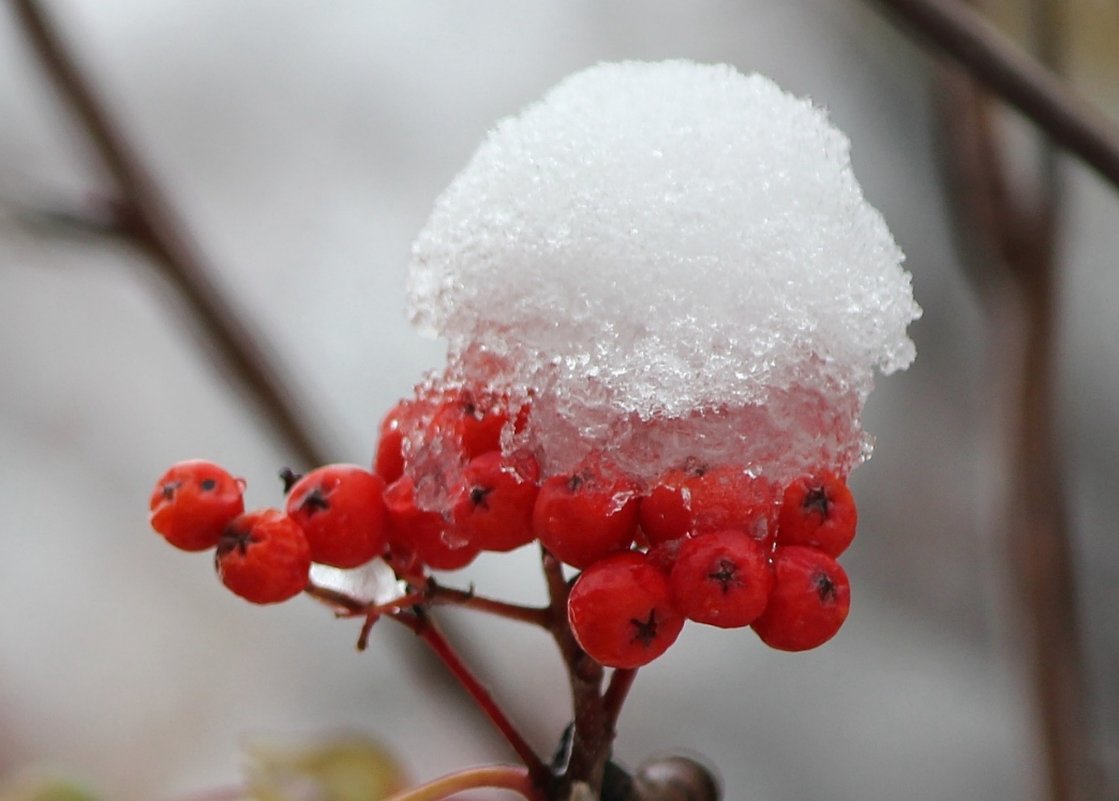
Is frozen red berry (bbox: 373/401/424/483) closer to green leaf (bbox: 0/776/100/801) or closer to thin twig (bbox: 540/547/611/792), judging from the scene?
thin twig (bbox: 540/547/611/792)

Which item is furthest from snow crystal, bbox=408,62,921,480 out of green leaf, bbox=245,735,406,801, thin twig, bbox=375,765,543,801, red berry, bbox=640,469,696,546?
green leaf, bbox=245,735,406,801

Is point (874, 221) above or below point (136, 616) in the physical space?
above

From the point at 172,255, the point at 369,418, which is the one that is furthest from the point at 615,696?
the point at 369,418

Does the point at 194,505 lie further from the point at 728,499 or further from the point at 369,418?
the point at 369,418

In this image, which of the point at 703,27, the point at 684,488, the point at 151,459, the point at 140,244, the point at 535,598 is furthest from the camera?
the point at 151,459

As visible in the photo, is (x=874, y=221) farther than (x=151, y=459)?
No

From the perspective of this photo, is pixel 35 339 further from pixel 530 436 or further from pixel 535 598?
pixel 530 436

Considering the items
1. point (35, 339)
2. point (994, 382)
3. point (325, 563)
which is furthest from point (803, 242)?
point (35, 339)
